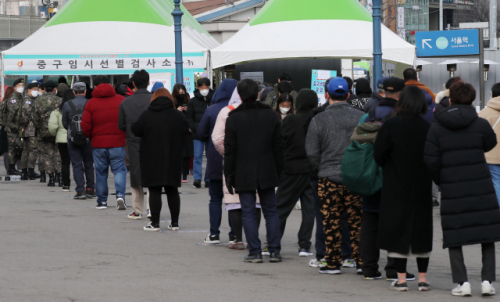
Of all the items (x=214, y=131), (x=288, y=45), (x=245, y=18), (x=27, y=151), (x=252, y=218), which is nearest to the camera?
(x=252, y=218)

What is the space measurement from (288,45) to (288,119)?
34.1 feet

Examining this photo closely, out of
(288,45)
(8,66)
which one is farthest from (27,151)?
(288,45)

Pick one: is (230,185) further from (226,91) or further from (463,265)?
(463,265)

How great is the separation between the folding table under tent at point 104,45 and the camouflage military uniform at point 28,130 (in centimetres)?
278

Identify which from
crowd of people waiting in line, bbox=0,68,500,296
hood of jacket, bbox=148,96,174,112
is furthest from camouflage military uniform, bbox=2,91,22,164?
hood of jacket, bbox=148,96,174,112

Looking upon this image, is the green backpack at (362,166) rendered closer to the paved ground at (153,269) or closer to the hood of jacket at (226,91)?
the paved ground at (153,269)

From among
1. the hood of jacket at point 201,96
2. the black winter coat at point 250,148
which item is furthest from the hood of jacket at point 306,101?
the hood of jacket at point 201,96

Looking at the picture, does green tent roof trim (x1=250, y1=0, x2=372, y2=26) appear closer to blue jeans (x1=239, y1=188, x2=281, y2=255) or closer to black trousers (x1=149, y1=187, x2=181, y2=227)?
black trousers (x1=149, y1=187, x2=181, y2=227)

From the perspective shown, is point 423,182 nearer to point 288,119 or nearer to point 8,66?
point 288,119

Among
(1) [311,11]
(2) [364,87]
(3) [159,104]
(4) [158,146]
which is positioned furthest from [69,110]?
(1) [311,11]

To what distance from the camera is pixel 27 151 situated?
1642 centimetres

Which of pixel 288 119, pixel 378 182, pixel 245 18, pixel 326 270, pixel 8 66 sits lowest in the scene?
pixel 326 270

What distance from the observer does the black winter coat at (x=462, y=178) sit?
632 centimetres

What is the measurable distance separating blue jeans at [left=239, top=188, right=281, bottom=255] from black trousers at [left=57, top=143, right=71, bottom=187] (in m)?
6.94
